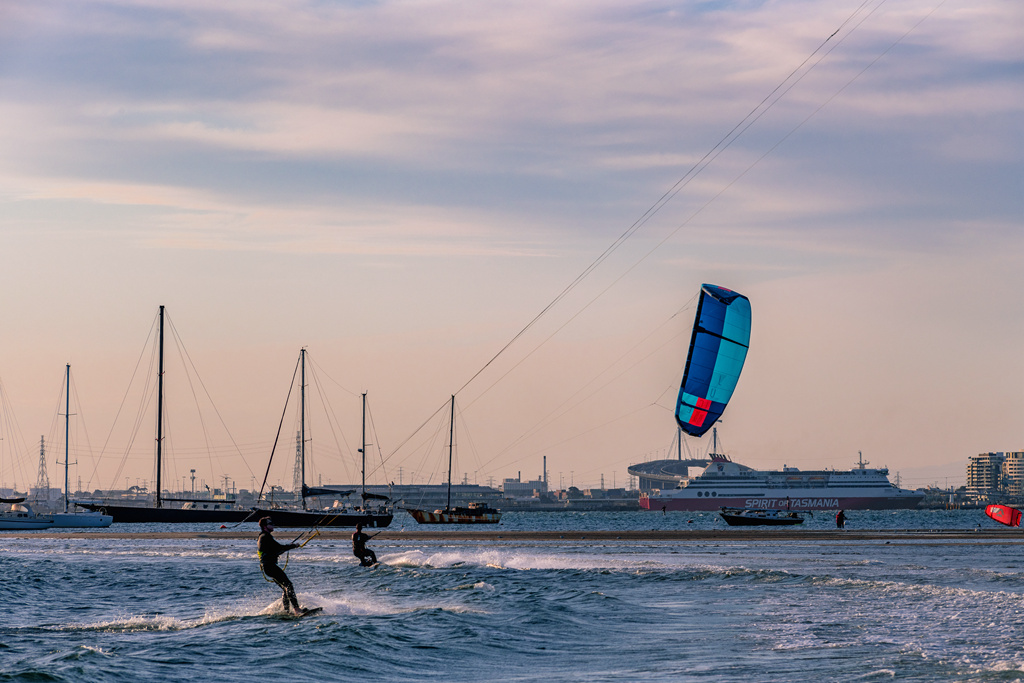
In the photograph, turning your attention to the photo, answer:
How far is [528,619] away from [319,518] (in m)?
45.3

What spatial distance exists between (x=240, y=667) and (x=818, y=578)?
14.8 metres

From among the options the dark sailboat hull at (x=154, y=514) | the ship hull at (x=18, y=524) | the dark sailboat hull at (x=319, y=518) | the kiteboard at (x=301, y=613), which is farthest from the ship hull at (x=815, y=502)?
the kiteboard at (x=301, y=613)

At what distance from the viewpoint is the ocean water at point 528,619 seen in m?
12.6

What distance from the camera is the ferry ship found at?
144 m

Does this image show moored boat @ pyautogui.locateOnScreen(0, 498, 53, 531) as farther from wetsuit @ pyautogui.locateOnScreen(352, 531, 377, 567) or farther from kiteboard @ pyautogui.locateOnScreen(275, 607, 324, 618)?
kiteboard @ pyautogui.locateOnScreen(275, 607, 324, 618)

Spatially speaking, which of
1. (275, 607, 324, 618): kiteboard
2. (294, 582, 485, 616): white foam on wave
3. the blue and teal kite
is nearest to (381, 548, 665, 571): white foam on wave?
the blue and teal kite

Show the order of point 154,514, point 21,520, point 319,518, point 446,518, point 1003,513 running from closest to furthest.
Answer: point 1003,513 → point 319,518 → point 21,520 → point 154,514 → point 446,518

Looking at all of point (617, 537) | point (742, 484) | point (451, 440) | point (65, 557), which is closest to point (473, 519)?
point (451, 440)

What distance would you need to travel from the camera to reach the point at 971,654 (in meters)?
13.2

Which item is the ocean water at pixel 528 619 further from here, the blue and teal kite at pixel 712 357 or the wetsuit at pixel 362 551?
the blue and teal kite at pixel 712 357

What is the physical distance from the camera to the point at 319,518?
61125mm

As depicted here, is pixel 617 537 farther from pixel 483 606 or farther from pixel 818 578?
pixel 483 606

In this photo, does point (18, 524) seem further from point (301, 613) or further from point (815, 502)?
point (815, 502)

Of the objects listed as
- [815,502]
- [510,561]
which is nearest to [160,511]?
[510,561]
